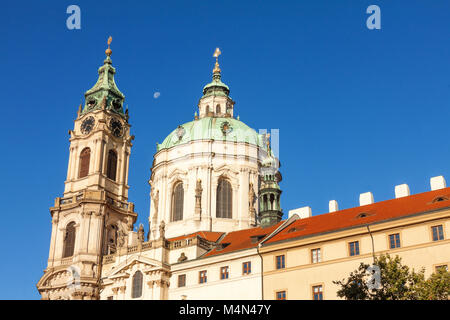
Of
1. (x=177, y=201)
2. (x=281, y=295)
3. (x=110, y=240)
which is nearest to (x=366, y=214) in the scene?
(x=281, y=295)

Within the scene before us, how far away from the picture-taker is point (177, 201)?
75.4 metres

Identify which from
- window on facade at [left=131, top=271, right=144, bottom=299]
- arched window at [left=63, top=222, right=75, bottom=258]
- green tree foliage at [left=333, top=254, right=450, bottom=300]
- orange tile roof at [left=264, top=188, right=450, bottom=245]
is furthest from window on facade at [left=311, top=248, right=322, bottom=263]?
arched window at [left=63, top=222, right=75, bottom=258]

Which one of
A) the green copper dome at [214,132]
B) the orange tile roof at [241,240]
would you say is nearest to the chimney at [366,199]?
the orange tile roof at [241,240]

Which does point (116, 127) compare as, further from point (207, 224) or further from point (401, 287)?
point (401, 287)

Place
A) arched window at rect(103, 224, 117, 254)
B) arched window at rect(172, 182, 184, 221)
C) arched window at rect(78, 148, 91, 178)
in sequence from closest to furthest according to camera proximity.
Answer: arched window at rect(103, 224, 117, 254) < arched window at rect(172, 182, 184, 221) < arched window at rect(78, 148, 91, 178)

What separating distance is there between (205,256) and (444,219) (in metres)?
21.7

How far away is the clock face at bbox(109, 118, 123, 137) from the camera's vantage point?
78.9 m

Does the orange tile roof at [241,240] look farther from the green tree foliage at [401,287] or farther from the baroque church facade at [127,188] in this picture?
the green tree foliage at [401,287]

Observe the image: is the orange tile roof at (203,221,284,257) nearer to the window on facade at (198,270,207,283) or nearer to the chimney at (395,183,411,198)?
the window on facade at (198,270,207,283)

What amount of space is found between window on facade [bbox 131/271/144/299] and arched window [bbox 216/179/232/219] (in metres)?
15.7

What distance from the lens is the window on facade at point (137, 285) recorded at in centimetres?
5922

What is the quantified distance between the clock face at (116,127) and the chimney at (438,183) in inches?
1573
